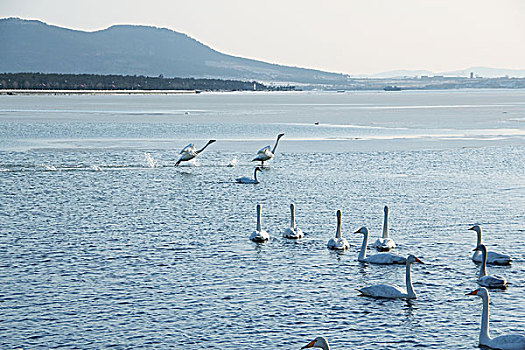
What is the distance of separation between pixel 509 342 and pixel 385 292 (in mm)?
3039

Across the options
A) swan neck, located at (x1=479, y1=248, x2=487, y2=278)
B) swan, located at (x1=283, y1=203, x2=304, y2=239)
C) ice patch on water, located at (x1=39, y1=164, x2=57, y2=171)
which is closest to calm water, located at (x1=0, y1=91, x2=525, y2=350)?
ice patch on water, located at (x1=39, y1=164, x2=57, y2=171)

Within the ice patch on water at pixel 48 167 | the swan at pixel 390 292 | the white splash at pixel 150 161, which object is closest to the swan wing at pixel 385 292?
the swan at pixel 390 292

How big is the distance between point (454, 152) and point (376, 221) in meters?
20.4

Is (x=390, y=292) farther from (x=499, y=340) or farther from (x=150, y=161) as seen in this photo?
(x=150, y=161)

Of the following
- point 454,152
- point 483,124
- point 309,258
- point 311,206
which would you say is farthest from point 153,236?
point 483,124

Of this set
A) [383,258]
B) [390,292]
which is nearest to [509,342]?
[390,292]

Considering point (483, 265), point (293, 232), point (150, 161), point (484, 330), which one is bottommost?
point (150, 161)

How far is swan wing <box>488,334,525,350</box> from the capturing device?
498 inches

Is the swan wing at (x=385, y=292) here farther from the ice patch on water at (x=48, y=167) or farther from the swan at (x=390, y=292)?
the ice patch on water at (x=48, y=167)

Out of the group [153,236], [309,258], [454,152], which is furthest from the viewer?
[454,152]

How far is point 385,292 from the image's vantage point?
50.4 feet

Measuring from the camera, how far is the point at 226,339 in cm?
1332

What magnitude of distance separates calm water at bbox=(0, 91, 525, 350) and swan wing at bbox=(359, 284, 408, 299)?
0.48 feet

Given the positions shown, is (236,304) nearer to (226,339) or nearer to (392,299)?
(226,339)
